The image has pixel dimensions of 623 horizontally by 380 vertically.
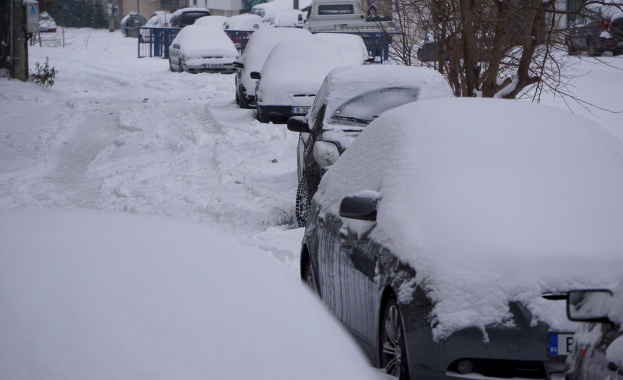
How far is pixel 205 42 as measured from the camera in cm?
3450

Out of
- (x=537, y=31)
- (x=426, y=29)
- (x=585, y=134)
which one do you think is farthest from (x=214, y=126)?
(x=585, y=134)

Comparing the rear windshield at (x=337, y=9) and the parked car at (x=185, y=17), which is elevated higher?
the rear windshield at (x=337, y=9)

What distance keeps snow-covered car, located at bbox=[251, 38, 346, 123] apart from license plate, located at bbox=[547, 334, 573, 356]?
14113 mm

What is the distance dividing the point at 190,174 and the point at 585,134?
28.1 ft

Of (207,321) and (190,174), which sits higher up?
(207,321)

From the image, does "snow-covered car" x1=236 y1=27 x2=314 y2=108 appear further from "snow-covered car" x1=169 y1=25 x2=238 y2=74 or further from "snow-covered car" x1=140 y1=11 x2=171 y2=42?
"snow-covered car" x1=140 y1=11 x2=171 y2=42

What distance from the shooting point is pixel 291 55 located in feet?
66.9

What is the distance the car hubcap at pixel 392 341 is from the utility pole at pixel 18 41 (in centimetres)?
2284

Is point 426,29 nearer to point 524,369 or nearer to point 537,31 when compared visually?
point 537,31

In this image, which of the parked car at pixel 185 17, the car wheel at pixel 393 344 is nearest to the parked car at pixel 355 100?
the car wheel at pixel 393 344

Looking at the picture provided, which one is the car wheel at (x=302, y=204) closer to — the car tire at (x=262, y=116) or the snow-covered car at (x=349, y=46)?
the car tire at (x=262, y=116)

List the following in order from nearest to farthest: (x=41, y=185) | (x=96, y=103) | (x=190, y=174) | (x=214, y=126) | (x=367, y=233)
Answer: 1. (x=367, y=233)
2. (x=41, y=185)
3. (x=190, y=174)
4. (x=214, y=126)
5. (x=96, y=103)

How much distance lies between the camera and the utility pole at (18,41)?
87.8ft

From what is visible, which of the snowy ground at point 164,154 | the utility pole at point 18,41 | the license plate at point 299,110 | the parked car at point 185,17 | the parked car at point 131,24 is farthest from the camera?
the parked car at point 131,24
